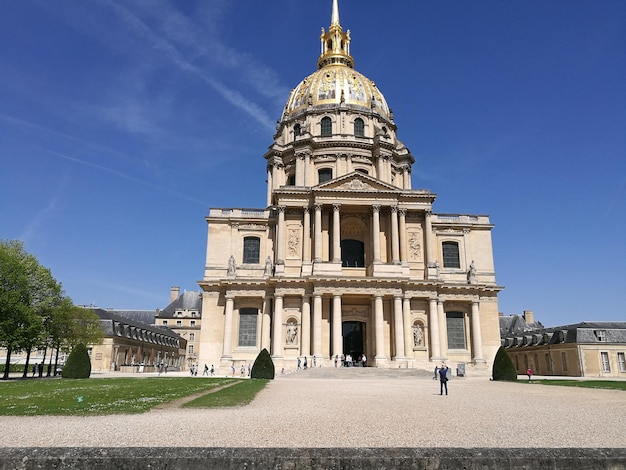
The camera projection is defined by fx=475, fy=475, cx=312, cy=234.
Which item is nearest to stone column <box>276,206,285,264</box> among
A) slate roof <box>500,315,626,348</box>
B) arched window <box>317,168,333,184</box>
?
arched window <box>317,168,333,184</box>

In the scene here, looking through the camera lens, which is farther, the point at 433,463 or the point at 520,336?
the point at 520,336

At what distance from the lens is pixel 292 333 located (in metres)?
37.6

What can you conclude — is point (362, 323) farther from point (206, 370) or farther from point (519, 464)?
point (519, 464)

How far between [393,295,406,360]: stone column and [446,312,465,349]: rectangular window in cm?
576

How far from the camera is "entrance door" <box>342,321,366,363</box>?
39.8 m

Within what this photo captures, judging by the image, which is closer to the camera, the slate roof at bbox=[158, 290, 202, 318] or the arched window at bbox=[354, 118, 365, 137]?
the arched window at bbox=[354, 118, 365, 137]

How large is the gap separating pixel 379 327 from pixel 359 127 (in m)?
23.9

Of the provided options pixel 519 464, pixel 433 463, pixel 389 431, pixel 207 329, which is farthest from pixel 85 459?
pixel 207 329

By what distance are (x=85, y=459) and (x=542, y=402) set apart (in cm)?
1496

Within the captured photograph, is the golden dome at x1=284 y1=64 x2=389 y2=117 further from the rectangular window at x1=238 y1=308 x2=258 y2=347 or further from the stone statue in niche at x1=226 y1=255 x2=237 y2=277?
the rectangular window at x1=238 y1=308 x2=258 y2=347

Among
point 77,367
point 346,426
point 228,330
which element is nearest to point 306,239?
point 228,330

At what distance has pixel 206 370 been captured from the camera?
119 ft

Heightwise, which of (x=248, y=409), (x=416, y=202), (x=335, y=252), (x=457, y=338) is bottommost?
(x=248, y=409)

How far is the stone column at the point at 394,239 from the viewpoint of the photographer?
128ft
